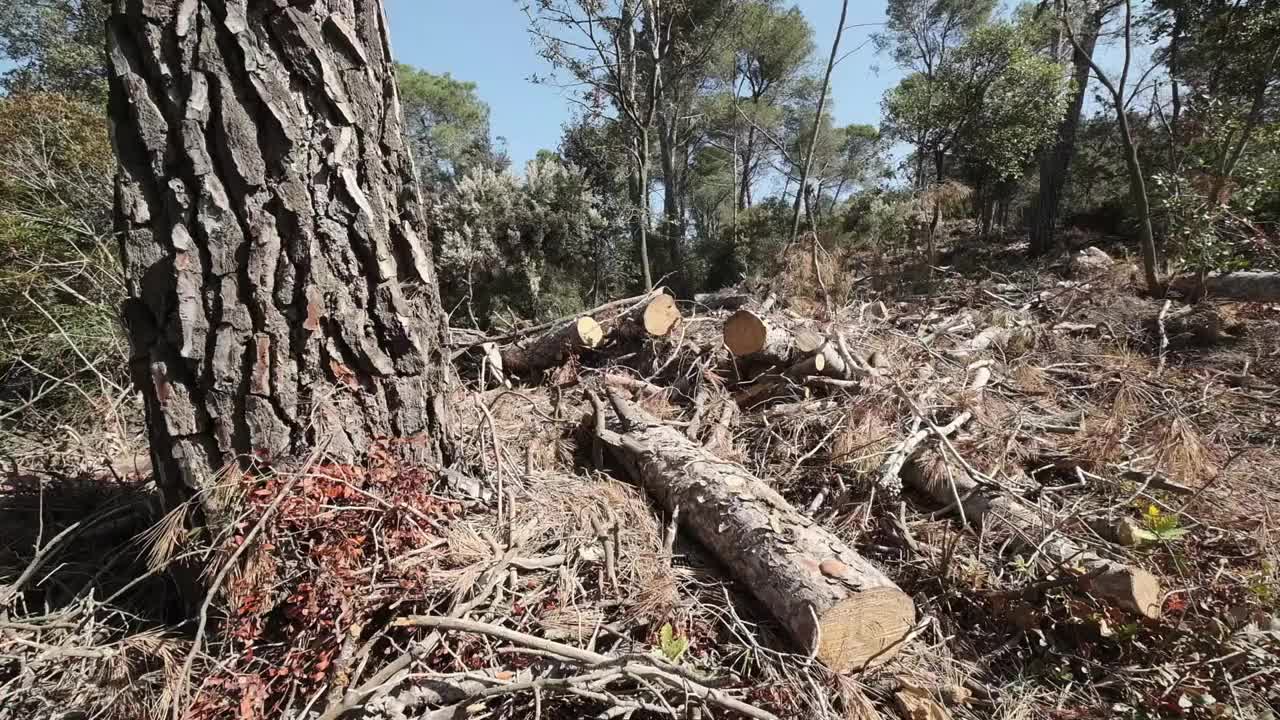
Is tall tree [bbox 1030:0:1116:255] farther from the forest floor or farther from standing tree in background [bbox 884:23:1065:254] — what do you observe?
the forest floor

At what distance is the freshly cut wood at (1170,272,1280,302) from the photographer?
4.74 meters

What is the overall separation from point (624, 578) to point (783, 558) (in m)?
0.55

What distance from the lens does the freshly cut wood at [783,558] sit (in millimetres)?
1650

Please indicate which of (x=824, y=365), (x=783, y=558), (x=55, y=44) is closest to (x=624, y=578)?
(x=783, y=558)

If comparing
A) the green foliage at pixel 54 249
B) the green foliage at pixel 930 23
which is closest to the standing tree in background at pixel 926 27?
the green foliage at pixel 930 23

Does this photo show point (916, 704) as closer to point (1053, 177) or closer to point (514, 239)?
point (514, 239)

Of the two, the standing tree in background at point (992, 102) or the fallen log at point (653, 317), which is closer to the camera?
the fallen log at point (653, 317)

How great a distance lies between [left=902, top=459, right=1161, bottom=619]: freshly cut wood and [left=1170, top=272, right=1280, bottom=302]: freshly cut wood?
179 inches

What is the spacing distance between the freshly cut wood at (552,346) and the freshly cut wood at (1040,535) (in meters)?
2.29

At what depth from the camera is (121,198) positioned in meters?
1.43

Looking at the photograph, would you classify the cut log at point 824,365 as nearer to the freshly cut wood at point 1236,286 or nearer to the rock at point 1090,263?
the freshly cut wood at point 1236,286

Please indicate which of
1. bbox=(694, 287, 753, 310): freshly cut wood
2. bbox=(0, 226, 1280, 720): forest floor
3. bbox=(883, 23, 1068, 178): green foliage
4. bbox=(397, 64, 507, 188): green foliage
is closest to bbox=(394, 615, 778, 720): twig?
bbox=(0, 226, 1280, 720): forest floor

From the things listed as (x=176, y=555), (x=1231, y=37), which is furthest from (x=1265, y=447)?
(x=1231, y=37)

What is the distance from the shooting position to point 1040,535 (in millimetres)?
2197
